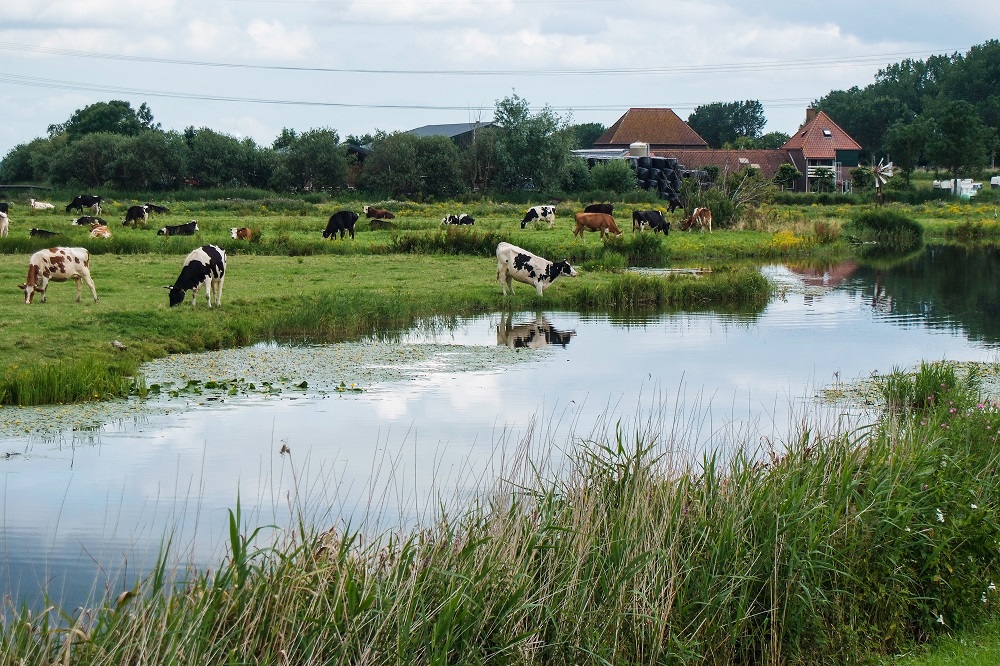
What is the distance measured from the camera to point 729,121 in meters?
153

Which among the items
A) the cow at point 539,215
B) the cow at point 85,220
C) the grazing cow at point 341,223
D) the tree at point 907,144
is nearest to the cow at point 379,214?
the cow at point 539,215

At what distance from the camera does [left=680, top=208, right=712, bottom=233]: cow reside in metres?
48.2

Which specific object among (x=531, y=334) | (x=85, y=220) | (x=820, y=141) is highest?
(x=820, y=141)

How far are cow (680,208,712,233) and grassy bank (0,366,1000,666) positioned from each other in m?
39.7

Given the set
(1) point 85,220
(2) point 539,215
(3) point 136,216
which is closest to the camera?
(1) point 85,220

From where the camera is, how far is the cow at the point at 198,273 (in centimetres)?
2238

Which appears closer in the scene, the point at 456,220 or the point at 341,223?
the point at 341,223

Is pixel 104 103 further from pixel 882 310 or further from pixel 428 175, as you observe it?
pixel 882 310

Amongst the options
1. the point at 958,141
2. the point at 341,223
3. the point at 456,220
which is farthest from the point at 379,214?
the point at 958,141

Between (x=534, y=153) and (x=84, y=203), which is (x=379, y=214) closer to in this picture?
(x=84, y=203)

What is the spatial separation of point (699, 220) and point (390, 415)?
35482 millimetres

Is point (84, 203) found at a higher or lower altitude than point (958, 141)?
lower

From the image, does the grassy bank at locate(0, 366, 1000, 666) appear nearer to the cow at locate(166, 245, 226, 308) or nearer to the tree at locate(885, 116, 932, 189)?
the cow at locate(166, 245, 226, 308)

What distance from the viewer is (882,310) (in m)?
27.4
